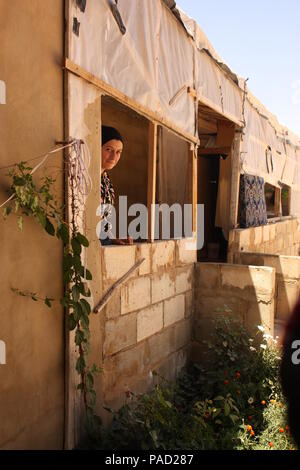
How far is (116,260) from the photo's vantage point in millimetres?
3760

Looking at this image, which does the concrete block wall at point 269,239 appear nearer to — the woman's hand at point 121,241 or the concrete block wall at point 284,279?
the concrete block wall at point 284,279

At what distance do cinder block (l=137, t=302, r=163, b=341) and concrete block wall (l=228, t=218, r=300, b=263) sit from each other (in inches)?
107

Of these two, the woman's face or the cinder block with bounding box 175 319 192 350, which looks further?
the cinder block with bounding box 175 319 192 350

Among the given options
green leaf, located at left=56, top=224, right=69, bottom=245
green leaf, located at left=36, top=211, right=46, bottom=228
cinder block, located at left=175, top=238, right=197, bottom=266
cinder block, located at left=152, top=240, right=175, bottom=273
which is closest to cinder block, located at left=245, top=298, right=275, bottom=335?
cinder block, located at left=175, top=238, right=197, bottom=266

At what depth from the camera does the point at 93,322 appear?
342 cm

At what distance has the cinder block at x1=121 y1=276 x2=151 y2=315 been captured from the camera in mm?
3954

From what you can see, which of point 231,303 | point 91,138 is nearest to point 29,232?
point 91,138

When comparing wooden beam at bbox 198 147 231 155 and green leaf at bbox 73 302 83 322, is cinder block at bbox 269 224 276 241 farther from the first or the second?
green leaf at bbox 73 302 83 322

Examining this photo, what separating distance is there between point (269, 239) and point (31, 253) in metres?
7.96

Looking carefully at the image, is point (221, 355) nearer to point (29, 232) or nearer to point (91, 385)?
point (91, 385)

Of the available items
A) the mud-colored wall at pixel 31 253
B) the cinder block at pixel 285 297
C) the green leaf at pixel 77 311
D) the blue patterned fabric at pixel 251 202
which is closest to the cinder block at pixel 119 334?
the mud-colored wall at pixel 31 253

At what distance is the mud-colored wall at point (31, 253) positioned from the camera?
2553 millimetres

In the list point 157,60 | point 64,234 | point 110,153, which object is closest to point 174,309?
point 110,153
